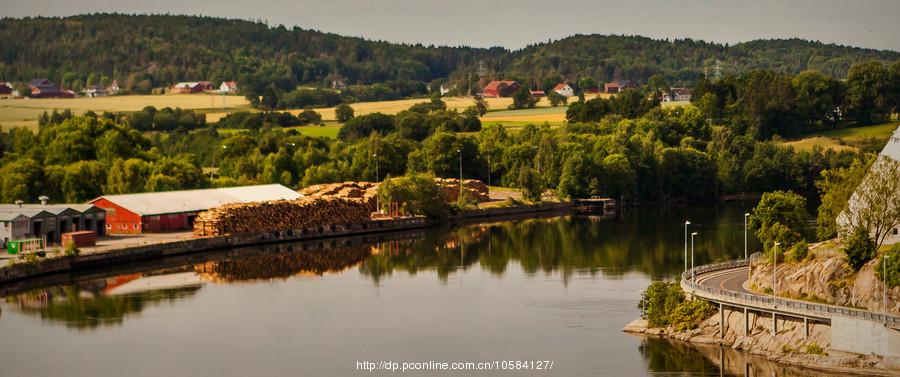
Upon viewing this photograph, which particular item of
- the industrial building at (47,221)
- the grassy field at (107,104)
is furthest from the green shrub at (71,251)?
the grassy field at (107,104)

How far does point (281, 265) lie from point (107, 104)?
341 feet

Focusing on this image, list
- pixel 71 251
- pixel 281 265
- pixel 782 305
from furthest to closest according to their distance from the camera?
pixel 281 265, pixel 71 251, pixel 782 305

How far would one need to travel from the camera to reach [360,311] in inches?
2162

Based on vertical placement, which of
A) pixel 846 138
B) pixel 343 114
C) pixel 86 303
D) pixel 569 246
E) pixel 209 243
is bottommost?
pixel 86 303

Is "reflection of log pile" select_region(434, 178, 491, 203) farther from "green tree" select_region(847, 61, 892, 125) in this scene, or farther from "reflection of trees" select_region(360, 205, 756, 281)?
"green tree" select_region(847, 61, 892, 125)

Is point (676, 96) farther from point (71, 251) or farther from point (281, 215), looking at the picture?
point (71, 251)

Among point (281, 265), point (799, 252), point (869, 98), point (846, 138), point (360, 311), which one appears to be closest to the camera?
point (799, 252)

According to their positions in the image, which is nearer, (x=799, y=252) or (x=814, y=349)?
(x=814, y=349)

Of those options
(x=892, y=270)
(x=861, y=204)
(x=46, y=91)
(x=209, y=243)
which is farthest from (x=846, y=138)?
(x=46, y=91)

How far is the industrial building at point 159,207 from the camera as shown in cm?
8000

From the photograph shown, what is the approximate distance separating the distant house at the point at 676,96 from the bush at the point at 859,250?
121m

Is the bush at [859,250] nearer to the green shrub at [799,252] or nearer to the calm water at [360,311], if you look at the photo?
the green shrub at [799,252]

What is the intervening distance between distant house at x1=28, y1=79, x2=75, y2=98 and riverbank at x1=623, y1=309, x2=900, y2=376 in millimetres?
142614

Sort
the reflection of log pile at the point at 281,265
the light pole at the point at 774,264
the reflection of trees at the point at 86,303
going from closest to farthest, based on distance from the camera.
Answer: the light pole at the point at 774,264, the reflection of trees at the point at 86,303, the reflection of log pile at the point at 281,265
